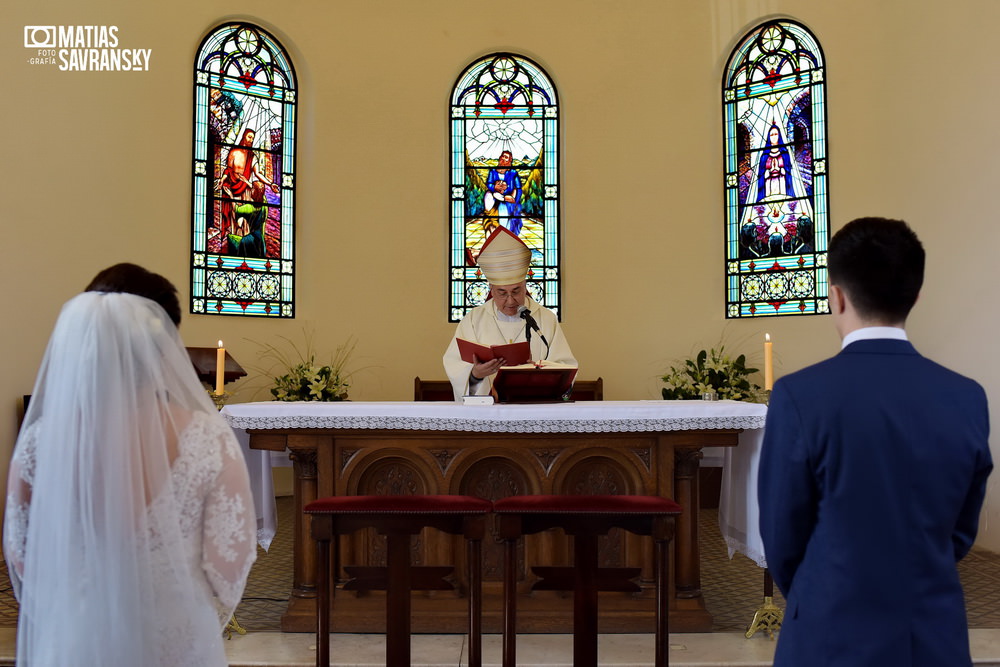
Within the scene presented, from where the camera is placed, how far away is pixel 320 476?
431 centimetres

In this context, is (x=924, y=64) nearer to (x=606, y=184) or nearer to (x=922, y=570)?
(x=606, y=184)

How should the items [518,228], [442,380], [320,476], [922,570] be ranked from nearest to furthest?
[922,570], [320,476], [442,380], [518,228]

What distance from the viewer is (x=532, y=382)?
4.33 meters

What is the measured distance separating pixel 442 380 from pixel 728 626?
4310 millimetres

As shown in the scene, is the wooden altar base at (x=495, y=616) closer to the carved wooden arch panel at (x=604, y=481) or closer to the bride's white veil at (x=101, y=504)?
the carved wooden arch panel at (x=604, y=481)

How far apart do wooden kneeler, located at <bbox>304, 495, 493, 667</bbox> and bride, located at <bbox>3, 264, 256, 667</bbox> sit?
1.04 meters

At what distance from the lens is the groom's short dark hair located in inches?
73.6

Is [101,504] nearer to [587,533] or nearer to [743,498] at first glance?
[587,533]

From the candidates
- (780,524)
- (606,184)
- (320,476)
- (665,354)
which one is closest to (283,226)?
(606,184)

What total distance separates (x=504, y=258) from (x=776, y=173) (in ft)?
14.5

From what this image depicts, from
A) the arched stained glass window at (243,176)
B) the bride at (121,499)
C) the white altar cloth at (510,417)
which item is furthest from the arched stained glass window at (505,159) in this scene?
the bride at (121,499)

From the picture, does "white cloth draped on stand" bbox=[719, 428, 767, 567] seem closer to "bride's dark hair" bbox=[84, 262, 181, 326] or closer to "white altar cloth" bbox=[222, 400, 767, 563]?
→ "white altar cloth" bbox=[222, 400, 767, 563]

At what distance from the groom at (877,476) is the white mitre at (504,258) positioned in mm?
3304

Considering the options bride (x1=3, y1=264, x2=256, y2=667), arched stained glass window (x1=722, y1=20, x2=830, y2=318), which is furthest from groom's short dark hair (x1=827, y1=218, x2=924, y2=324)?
arched stained glass window (x1=722, y1=20, x2=830, y2=318)
